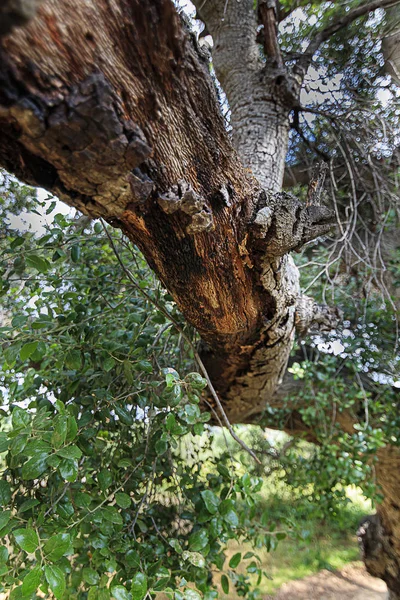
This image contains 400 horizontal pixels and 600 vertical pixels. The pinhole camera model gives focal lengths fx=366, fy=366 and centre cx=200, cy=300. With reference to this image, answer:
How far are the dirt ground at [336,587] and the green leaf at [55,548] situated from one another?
273 cm

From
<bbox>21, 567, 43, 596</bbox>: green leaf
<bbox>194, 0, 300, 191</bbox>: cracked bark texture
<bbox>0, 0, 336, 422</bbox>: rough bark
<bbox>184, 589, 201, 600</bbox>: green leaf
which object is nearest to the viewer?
<bbox>0, 0, 336, 422</bbox>: rough bark

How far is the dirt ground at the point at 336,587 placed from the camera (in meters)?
2.77

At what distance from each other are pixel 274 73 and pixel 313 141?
0.81 metres

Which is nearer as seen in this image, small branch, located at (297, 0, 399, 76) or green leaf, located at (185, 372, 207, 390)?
green leaf, located at (185, 372, 207, 390)

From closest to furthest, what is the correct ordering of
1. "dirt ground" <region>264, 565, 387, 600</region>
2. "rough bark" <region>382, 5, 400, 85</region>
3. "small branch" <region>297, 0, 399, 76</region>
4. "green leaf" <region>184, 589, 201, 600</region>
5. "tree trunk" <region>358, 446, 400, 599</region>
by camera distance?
"green leaf" <region>184, 589, 201, 600</region> < "small branch" <region>297, 0, 399, 76</region> < "rough bark" <region>382, 5, 400, 85</region> < "tree trunk" <region>358, 446, 400, 599</region> < "dirt ground" <region>264, 565, 387, 600</region>

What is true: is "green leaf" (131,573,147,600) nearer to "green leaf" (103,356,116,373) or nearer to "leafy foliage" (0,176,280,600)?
"leafy foliage" (0,176,280,600)

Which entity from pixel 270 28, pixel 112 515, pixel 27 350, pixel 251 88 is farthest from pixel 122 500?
pixel 270 28

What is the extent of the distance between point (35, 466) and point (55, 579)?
0.56ft

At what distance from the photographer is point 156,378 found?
106cm

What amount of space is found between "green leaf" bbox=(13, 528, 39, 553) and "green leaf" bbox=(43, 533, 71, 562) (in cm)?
2

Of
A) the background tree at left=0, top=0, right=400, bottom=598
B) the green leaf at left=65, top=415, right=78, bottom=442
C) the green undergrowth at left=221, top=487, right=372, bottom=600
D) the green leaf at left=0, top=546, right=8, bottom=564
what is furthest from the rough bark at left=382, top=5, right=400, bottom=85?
the green undergrowth at left=221, top=487, right=372, bottom=600

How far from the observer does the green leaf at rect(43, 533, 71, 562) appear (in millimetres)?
597

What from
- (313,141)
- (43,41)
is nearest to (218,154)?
(43,41)

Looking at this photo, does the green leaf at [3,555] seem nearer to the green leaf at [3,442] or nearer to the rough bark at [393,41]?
the green leaf at [3,442]
